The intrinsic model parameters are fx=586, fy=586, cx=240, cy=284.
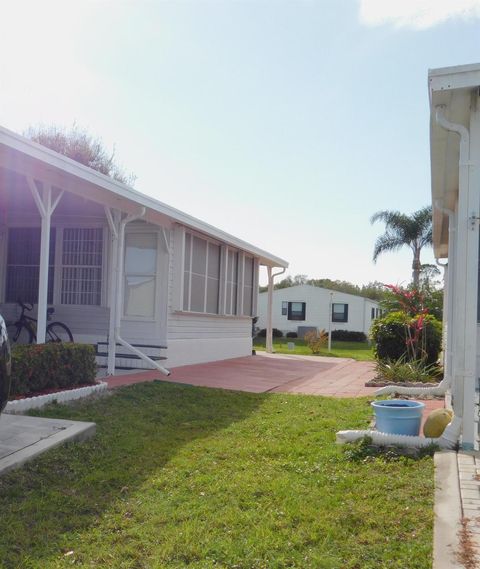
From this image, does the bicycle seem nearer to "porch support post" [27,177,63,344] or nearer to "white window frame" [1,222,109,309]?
"white window frame" [1,222,109,309]

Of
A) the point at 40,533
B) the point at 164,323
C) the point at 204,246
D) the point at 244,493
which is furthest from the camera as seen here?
the point at 204,246

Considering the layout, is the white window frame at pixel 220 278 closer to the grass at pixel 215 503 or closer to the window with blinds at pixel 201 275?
the window with blinds at pixel 201 275

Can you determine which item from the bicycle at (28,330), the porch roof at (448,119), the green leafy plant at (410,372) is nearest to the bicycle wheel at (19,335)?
the bicycle at (28,330)

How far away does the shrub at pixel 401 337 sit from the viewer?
10.3 metres

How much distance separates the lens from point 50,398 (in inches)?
248

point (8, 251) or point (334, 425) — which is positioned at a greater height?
point (8, 251)

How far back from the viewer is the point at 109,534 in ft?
10.4

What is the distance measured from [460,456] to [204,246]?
27.3 ft

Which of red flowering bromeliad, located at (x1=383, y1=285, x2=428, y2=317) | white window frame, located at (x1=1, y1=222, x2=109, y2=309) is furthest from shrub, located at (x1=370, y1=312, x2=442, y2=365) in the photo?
white window frame, located at (x1=1, y1=222, x2=109, y2=309)

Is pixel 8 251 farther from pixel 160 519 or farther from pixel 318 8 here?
pixel 160 519

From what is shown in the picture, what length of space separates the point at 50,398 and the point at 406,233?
988 inches

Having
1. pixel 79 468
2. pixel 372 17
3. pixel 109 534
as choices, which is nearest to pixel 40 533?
pixel 109 534

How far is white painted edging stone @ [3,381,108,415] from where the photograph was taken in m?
5.79

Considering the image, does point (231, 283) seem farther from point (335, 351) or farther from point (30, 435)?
point (335, 351)
